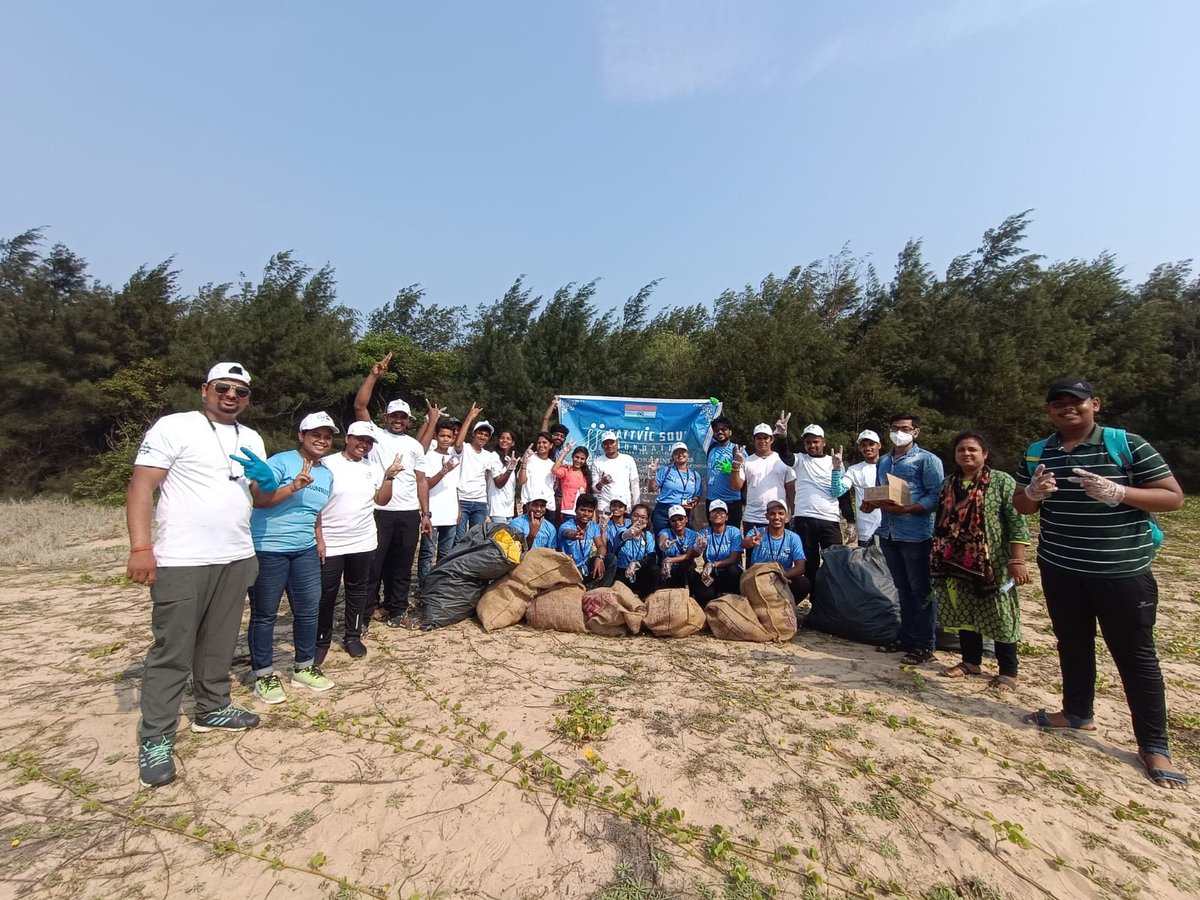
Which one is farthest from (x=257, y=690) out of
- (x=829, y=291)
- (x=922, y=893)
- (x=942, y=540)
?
(x=829, y=291)

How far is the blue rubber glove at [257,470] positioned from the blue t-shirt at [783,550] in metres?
3.67

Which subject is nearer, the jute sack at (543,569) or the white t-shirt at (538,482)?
the jute sack at (543,569)

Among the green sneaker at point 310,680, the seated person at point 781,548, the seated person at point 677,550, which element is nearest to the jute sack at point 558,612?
the seated person at point 677,550

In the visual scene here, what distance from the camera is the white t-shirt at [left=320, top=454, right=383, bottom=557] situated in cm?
380

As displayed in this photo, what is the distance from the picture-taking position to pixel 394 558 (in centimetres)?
487

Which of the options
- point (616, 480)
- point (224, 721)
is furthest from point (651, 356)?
point (224, 721)

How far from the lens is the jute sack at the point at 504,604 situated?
4.85m

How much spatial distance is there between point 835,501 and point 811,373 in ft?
30.7

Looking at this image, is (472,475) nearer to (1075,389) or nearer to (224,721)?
A: (224,721)

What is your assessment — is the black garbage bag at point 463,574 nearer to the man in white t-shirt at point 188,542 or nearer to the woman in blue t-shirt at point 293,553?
the woman in blue t-shirt at point 293,553

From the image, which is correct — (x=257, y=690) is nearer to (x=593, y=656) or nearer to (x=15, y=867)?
(x=15, y=867)

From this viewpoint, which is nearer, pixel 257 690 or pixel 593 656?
pixel 257 690

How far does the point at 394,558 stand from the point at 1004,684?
434 cm

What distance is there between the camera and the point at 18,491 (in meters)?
18.0
